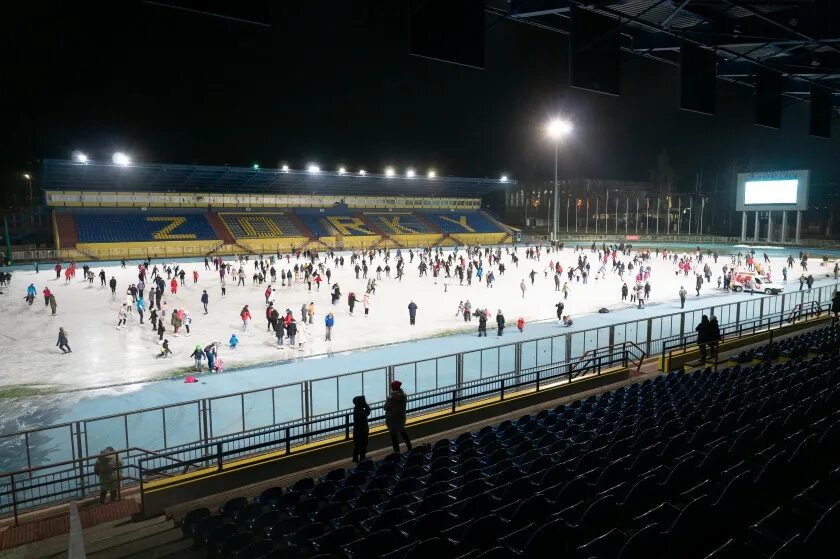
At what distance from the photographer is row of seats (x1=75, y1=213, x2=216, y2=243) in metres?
52.9

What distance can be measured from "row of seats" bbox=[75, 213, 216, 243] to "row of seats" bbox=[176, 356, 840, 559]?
2156 inches

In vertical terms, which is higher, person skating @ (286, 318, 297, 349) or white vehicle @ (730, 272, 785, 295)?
person skating @ (286, 318, 297, 349)

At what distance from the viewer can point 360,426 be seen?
24.9 ft

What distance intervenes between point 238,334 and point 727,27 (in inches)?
707

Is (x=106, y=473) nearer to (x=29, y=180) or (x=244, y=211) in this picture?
(x=244, y=211)

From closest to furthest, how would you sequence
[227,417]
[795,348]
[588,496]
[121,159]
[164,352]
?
[588,496]
[227,417]
[795,348]
[164,352]
[121,159]

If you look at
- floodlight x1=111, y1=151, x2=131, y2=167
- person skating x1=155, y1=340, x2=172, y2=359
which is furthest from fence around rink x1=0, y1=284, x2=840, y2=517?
floodlight x1=111, y1=151, x2=131, y2=167

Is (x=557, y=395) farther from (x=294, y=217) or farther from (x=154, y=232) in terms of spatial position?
(x=294, y=217)

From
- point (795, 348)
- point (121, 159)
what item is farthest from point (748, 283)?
point (121, 159)

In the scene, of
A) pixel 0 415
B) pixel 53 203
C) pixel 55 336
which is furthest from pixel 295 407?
pixel 53 203

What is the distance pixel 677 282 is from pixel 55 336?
34.9 m

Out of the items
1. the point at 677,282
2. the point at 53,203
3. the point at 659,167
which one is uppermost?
the point at 659,167

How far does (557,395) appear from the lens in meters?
Answer: 11.2

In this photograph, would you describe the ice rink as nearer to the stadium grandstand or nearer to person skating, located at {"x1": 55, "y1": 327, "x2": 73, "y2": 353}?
person skating, located at {"x1": 55, "y1": 327, "x2": 73, "y2": 353}
